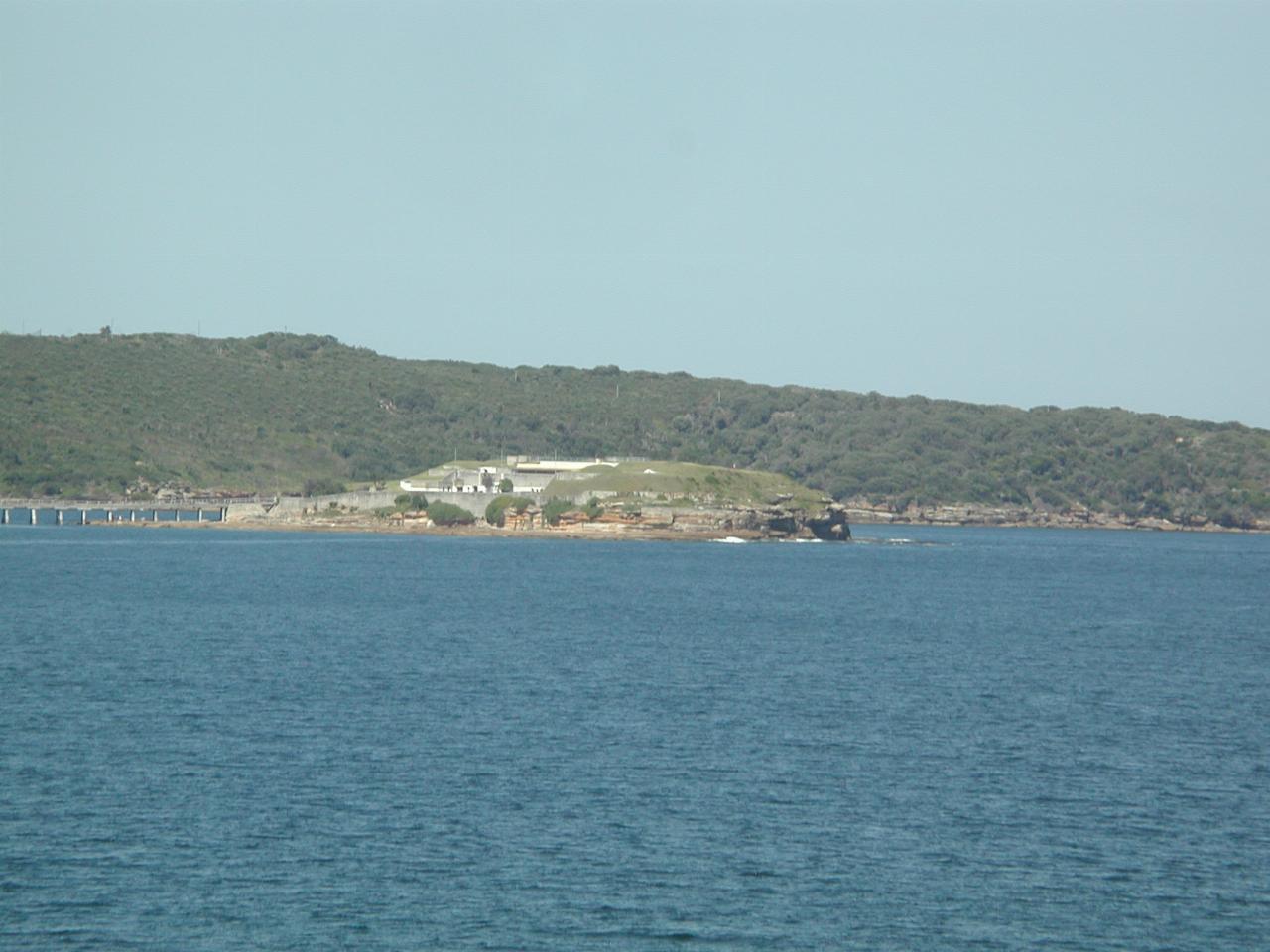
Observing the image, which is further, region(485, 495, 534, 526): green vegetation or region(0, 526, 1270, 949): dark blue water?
region(485, 495, 534, 526): green vegetation

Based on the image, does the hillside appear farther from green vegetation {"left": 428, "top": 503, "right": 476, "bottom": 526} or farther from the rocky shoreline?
green vegetation {"left": 428, "top": 503, "right": 476, "bottom": 526}

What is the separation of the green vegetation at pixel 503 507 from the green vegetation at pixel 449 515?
1.77 meters

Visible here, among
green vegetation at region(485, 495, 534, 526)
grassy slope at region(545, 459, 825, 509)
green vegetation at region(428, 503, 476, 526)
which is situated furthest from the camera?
Answer: green vegetation at region(428, 503, 476, 526)

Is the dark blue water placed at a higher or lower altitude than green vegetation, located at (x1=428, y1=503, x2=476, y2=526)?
lower

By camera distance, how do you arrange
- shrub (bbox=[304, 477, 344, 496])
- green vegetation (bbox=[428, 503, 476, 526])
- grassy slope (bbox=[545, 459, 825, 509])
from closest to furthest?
grassy slope (bbox=[545, 459, 825, 509])
green vegetation (bbox=[428, 503, 476, 526])
shrub (bbox=[304, 477, 344, 496])

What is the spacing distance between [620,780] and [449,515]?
98.4 meters

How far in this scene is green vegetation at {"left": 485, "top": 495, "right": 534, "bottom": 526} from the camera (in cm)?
12419

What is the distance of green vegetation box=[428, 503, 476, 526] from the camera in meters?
127

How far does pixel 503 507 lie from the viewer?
125 meters

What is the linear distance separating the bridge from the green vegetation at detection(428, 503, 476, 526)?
17391 millimetres

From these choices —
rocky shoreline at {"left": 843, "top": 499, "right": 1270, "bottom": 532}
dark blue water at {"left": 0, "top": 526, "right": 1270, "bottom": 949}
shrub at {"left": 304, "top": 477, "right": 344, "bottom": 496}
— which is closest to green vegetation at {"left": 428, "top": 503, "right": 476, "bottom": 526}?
shrub at {"left": 304, "top": 477, "right": 344, "bottom": 496}

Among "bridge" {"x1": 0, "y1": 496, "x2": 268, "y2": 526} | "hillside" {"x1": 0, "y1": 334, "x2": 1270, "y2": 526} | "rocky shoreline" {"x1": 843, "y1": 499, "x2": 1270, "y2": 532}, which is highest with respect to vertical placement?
"hillside" {"x1": 0, "y1": 334, "x2": 1270, "y2": 526}

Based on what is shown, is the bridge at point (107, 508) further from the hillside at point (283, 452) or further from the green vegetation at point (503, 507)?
the green vegetation at point (503, 507)

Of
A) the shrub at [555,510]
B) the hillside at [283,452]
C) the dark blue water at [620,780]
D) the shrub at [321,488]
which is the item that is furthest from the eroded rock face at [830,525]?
the dark blue water at [620,780]
